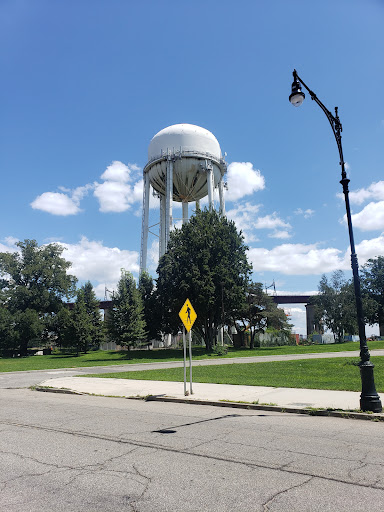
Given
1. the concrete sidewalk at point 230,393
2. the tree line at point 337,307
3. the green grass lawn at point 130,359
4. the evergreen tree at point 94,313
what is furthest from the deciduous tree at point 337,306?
the concrete sidewalk at point 230,393

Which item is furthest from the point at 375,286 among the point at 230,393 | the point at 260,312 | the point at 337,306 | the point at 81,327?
the point at 230,393

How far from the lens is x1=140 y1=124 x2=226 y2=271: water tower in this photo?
53.4 m

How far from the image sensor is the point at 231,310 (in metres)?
42.7

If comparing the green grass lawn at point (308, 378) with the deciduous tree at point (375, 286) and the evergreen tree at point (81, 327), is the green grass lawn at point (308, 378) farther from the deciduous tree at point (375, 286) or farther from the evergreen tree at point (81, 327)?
the deciduous tree at point (375, 286)

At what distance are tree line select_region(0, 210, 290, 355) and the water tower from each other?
850 cm

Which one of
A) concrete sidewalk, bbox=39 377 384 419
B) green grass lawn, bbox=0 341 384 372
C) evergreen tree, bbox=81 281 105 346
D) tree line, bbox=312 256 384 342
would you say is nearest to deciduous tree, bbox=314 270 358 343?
tree line, bbox=312 256 384 342

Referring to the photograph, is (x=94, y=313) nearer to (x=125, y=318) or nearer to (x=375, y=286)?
(x=125, y=318)

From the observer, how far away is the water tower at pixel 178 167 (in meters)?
53.4

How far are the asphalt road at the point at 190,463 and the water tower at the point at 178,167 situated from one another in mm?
44301

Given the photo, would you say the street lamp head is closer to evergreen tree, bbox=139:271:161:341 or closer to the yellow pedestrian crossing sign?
the yellow pedestrian crossing sign

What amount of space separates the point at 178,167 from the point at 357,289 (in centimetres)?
4586

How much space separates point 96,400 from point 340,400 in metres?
7.08

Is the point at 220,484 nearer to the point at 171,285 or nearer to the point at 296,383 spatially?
the point at 296,383

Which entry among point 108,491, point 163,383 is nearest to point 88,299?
point 163,383
